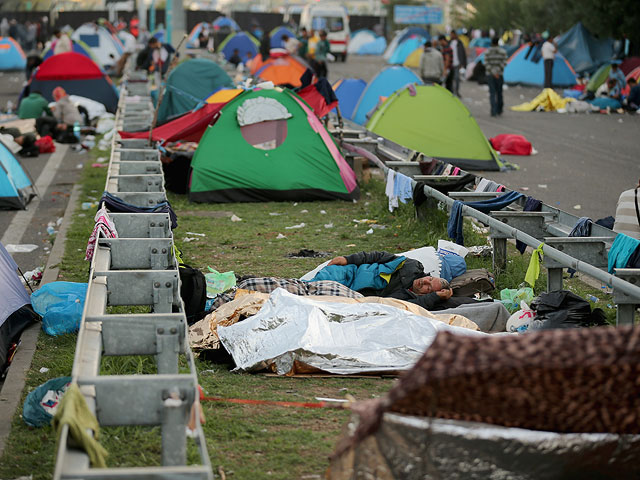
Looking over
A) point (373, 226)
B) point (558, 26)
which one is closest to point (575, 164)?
point (373, 226)

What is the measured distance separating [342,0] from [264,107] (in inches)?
3412

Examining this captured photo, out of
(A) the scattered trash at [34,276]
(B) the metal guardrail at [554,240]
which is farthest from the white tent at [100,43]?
(A) the scattered trash at [34,276]

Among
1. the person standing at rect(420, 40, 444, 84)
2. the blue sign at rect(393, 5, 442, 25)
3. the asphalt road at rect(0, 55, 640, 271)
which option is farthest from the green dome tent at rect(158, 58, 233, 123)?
the blue sign at rect(393, 5, 442, 25)

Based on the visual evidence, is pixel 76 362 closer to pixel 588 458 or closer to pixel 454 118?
pixel 588 458

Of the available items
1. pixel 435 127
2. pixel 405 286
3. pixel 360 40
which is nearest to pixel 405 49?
pixel 360 40

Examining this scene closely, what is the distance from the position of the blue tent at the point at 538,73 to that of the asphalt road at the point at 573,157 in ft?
12.9

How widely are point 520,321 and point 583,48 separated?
2944 cm

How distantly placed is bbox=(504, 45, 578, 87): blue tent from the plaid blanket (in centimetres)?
2661

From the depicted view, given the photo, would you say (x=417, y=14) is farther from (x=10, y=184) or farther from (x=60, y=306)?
(x=60, y=306)

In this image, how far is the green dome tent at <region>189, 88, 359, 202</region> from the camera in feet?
41.3

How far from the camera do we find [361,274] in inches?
302

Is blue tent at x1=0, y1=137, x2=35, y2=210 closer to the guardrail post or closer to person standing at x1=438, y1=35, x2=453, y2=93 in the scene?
the guardrail post

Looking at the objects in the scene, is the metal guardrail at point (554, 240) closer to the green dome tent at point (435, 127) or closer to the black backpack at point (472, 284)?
the black backpack at point (472, 284)

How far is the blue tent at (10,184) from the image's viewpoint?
41.0 feet
